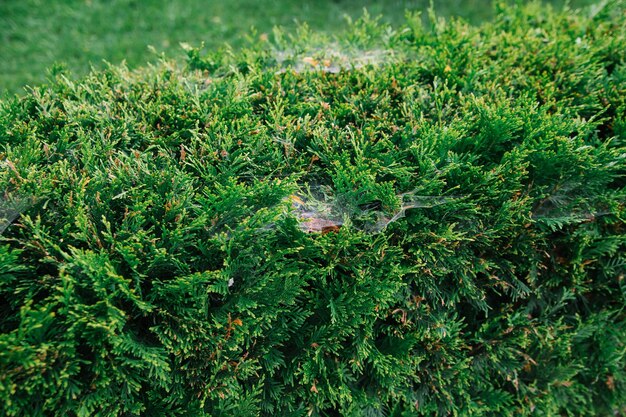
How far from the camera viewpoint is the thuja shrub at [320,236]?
2188 millimetres

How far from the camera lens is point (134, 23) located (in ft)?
22.4

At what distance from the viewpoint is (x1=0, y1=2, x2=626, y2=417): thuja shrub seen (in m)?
2.19

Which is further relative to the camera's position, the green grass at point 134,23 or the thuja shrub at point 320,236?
the green grass at point 134,23

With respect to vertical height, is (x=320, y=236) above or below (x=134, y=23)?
below

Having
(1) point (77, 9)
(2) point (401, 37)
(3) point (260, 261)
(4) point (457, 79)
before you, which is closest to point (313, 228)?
(3) point (260, 261)

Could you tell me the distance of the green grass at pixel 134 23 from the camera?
6.21 metres

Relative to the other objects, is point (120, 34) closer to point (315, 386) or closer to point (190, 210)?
point (190, 210)

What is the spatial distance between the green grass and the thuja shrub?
3329mm

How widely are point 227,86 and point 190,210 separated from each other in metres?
0.98

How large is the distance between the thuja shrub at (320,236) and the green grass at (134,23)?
3.33 m

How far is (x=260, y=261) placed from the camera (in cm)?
240

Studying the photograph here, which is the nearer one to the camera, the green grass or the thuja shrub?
the thuja shrub

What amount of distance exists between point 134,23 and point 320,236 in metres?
5.62

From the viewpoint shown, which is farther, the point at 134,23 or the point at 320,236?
the point at 134,23
